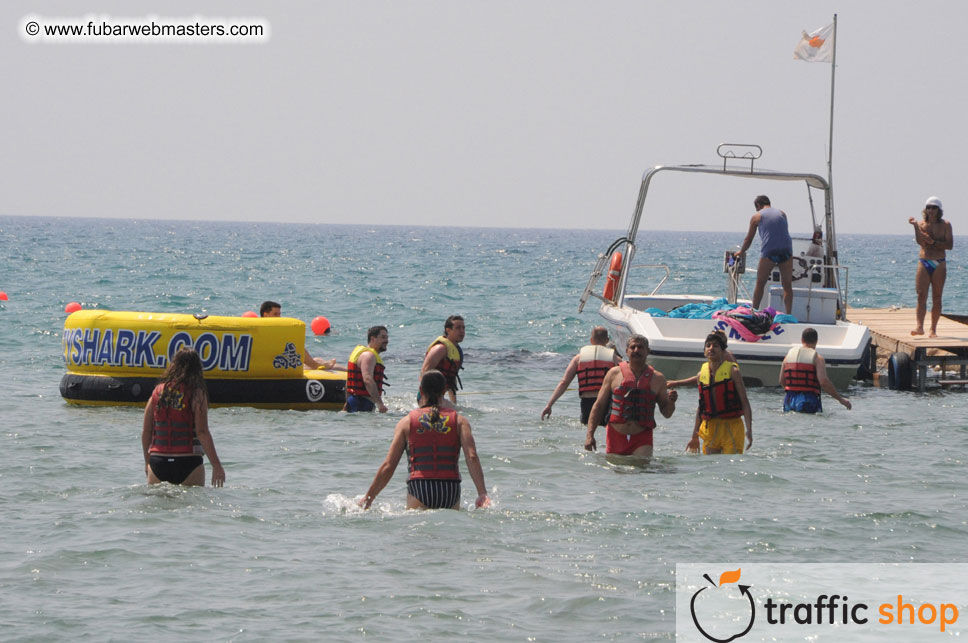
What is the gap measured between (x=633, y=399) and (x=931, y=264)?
8.61 metres

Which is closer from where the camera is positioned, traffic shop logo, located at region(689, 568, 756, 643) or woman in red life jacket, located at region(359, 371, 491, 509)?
traffic shop logo, located at region(689, 568, 756, 643)

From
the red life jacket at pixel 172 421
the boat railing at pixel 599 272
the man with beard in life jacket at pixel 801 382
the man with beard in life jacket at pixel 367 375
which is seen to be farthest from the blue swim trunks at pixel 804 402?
the red life jacket at pixel 172 421

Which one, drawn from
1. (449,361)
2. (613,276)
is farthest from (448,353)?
(613,276)

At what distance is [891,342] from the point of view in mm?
18328

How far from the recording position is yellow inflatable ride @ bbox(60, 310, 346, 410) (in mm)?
13695

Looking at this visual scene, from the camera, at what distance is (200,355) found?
14.0 meters

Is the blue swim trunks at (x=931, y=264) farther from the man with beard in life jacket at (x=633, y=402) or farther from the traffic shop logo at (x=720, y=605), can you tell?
the traffic shop logo at (x=720, y=605)

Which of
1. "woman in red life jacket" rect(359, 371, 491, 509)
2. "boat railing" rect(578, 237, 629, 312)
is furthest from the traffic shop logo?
"boat railing" rect(578, 237, 629, 312)

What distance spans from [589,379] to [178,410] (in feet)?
15.7

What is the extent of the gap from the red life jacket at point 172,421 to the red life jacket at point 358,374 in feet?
14.0

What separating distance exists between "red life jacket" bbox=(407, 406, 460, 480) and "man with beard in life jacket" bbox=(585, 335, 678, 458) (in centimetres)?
239

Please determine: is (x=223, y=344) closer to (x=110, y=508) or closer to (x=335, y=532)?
(x=110, y=508)

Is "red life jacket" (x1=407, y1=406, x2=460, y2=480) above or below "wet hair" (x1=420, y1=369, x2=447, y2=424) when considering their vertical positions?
below

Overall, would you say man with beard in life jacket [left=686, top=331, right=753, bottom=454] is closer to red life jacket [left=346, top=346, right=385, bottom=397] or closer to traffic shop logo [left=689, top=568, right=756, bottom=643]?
traffic shop logo [left=689, top=568, right=756, bottom=643]
